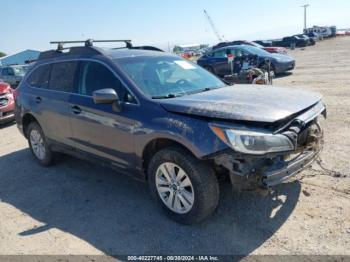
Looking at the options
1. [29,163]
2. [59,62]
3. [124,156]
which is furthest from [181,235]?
[29,163]

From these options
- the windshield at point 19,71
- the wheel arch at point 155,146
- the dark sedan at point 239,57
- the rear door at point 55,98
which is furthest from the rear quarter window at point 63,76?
the windshield at point 19,71

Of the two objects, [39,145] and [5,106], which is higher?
[5,106]

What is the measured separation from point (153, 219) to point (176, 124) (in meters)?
1.17

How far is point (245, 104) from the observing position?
356 centimetres

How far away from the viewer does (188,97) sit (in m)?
3.95

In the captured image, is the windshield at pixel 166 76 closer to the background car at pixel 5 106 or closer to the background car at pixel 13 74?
the background car at pixel 5 106

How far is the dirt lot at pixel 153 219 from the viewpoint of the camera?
3.42 metres

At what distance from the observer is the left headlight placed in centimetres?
316

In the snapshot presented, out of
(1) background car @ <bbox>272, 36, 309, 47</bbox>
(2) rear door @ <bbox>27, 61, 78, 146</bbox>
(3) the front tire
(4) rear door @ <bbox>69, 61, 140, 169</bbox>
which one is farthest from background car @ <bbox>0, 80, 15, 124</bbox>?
(1) background car @ <bbox>272, 36, 309, 47</bbox>

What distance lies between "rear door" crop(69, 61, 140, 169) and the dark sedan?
11.9 m

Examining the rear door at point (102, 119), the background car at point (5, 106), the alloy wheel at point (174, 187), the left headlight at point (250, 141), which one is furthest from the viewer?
the background car at point (5, 106)

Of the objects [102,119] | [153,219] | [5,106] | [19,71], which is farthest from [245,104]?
[19,71]

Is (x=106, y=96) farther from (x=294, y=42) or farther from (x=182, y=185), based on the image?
(x=294, y=42)

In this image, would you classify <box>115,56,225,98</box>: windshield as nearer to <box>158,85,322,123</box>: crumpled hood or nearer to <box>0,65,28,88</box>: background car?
<box>158,85,322,123</box>: crumpled hood
